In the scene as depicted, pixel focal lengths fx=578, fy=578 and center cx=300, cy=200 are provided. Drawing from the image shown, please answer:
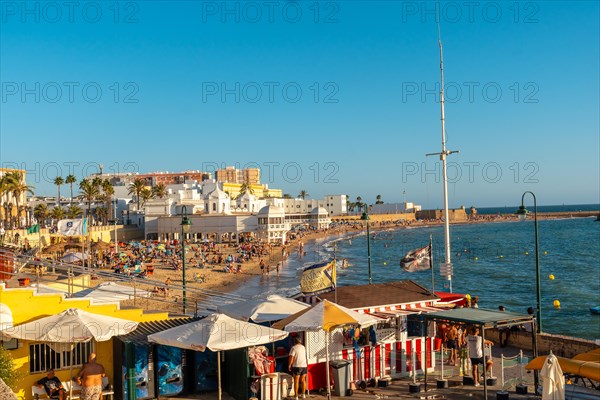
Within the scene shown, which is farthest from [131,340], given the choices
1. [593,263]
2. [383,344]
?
[593,263]

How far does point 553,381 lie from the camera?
33.7ft

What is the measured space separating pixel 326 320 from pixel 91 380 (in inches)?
187

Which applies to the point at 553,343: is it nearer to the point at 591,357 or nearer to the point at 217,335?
the point at 591,357

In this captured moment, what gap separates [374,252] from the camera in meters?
100

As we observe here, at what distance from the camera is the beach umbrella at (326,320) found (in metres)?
11.8

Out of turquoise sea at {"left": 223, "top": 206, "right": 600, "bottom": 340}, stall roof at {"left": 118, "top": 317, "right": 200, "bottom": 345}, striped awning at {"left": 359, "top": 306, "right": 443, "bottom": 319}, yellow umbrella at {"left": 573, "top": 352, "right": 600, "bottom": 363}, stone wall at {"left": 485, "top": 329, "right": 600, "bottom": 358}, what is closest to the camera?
yellow umbrella at {"left": 573, "top": 352, "right": 600, "bottom": 363}

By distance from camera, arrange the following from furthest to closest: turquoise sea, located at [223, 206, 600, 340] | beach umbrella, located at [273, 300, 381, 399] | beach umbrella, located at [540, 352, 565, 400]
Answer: turquoise sea, located at [223, 206, 600, 340], beach umbrella, located at [273, 300, 381, 399], beach umbrella, located at [540, 352, 565, 400]

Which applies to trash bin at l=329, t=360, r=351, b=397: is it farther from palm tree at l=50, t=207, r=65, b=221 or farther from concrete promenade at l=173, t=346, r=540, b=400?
palm tree at l=50, t=207, r=65, b=221

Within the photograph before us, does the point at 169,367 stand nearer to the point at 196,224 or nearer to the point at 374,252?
the point at 196,224

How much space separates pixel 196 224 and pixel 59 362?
78.9 m

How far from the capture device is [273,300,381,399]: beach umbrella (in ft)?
38.9

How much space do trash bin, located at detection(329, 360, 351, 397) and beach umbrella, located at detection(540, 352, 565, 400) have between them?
4099 millimetres

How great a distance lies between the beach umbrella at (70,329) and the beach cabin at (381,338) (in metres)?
4.25

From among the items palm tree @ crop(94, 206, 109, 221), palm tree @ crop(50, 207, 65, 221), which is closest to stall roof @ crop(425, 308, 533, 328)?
palm tree @ crop(50, 207, 65, 221)
